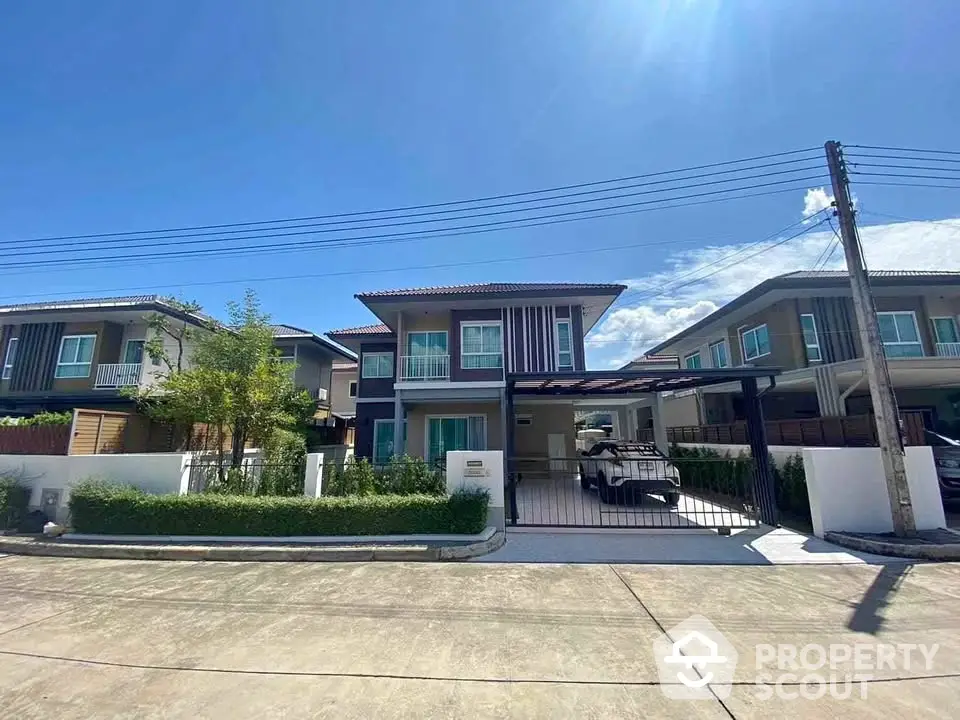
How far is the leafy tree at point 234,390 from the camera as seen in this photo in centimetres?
925

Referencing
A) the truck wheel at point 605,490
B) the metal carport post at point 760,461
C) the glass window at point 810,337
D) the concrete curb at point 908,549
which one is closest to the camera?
the concrete curb at point 908,549

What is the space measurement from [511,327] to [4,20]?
1360cm

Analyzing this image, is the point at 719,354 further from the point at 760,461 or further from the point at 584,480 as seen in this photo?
the point at 760,461

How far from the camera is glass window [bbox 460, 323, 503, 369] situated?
14.0m

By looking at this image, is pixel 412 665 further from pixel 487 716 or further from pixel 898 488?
pixel 898 488

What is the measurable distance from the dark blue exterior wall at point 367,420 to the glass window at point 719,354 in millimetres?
15468

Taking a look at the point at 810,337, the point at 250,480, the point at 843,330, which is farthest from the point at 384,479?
the point at 843,330

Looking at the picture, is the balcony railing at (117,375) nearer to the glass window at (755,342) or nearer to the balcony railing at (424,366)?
the balcony railing at (424,366)

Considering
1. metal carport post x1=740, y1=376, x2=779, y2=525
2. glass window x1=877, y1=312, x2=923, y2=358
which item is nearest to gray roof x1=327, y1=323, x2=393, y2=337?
metal carport post x1=740, y1=376, x2=779, y2=525

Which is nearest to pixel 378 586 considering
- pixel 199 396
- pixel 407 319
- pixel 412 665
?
pixel 412 665

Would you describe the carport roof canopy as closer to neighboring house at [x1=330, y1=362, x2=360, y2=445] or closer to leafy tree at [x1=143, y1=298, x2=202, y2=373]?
leafy tree at [x1=143, y1=298, x2=202, y2=373]

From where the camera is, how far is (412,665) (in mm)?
3391

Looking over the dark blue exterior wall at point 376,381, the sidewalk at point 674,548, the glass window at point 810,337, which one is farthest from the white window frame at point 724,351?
the dark blue exterior wall at point 376,381

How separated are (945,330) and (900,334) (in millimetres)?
1901
